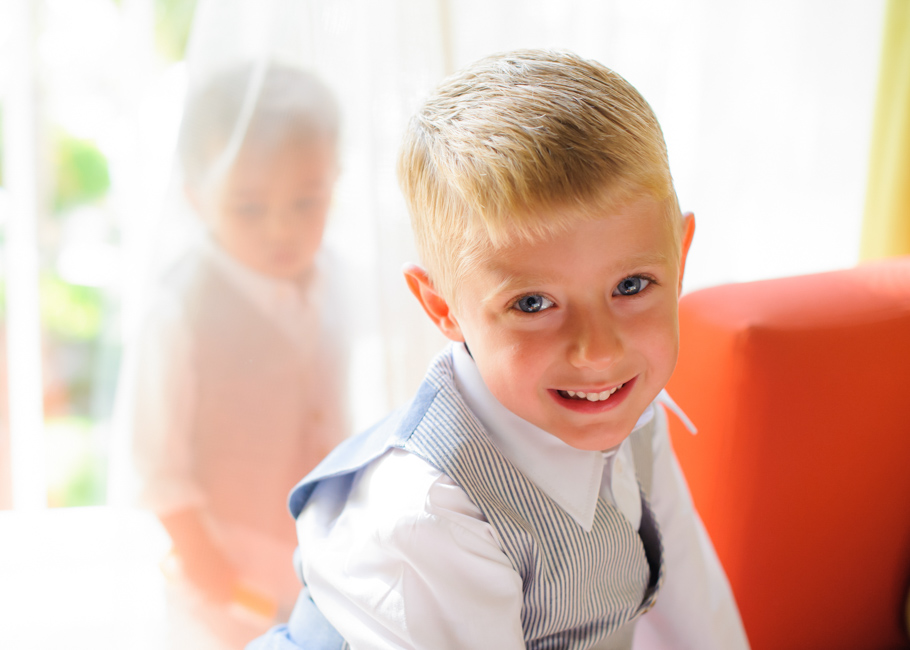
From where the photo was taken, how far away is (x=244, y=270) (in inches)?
37.6

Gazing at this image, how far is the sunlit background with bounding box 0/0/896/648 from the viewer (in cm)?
90

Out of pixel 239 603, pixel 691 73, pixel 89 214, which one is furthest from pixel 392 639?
pixel 691 73

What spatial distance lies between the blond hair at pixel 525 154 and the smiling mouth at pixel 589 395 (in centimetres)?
13

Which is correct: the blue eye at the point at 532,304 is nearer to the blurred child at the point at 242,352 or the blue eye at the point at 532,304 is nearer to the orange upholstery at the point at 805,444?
the orange upholstery at the point at 805,444

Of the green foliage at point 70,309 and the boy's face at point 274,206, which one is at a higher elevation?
the boy's face at point 274,206

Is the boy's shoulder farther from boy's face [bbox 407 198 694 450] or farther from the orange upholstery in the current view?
the orange upholstery

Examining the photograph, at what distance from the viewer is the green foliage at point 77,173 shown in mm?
902

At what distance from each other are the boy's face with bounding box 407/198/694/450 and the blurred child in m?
0.40

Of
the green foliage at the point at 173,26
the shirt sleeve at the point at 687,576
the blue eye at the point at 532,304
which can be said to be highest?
the green foliage at the point at 173,26

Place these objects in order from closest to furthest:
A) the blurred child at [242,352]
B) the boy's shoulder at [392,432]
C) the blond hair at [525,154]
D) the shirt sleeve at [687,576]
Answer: the blond hair at [525,154], the boy's shoulder at [392,432], the shirt sleeve at [687,576], the blurred child at [242,352]

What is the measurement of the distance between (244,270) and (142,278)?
0.41ft

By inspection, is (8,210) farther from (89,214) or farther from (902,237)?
(902,237)

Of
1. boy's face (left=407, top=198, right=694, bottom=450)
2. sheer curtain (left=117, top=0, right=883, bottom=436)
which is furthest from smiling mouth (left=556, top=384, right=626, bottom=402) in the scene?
sheer curtain (left=117, top=0, right=883, bottom=436)

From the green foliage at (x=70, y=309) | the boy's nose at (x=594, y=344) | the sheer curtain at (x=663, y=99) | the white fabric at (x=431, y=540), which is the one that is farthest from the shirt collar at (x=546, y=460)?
the green foliage at (x=70, y=309)
